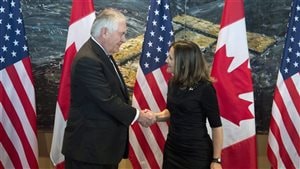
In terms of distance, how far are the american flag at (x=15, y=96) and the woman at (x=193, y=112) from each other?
1.22 metres

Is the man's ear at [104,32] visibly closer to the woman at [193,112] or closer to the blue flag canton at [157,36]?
the woman at [193,112]

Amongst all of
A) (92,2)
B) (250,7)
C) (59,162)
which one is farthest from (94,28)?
(250,7)

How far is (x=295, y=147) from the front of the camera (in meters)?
2.89

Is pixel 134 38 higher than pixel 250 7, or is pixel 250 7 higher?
pixel 250 7

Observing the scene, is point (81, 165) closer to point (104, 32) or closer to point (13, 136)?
point (104, 32)

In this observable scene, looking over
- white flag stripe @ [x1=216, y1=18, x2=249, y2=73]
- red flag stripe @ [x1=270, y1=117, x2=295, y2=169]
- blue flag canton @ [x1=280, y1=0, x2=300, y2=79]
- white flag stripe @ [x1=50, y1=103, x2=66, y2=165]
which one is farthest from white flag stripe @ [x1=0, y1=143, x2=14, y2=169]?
blue flag canton @ [x1=280, y1=0, x2=300, y2=79]

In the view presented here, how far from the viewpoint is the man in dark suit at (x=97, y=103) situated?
6.79 ft

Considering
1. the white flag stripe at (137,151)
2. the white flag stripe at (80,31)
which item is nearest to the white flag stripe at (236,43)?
the white flag stripe at (137,151)

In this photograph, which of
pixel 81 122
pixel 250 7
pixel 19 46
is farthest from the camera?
pixel 250 7

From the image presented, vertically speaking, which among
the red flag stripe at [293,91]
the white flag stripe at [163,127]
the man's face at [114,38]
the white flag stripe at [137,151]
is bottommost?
the white flag stripe at [137,151]

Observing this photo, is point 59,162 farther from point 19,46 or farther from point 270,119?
point 270,119

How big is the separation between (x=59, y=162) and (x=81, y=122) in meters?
0.99

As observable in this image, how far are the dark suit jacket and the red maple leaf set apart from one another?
3.05 ft

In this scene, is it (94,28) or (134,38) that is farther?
(134,38)
